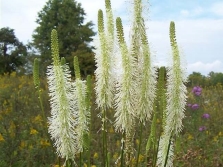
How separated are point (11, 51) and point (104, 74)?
44.0 m

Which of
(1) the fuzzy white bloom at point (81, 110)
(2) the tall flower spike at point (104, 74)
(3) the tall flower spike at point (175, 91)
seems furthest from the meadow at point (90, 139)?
(2) the tall flower spike at point (104, 74)

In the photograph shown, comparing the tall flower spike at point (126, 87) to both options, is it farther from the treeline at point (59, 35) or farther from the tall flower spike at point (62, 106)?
the treeline at point (59, 35)

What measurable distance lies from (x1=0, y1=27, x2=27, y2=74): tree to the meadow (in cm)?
3265

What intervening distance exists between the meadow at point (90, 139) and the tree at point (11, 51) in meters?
32.7

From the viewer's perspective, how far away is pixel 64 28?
126 ft

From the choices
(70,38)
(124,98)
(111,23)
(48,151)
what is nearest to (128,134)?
(124,98)

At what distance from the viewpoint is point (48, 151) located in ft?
20.1

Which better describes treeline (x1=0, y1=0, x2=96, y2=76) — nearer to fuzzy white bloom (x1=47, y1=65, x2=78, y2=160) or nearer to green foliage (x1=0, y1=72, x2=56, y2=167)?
green foliage (x1=0, y1=72, x2=56, y2=167)

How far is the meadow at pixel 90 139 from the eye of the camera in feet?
18.3

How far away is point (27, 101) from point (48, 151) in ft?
11.3

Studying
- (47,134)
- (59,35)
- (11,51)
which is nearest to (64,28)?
(59,35)

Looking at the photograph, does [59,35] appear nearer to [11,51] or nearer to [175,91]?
[11,51]

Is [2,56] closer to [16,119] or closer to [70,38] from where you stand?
[70,38]

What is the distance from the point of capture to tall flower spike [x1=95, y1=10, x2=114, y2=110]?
2777 mm
